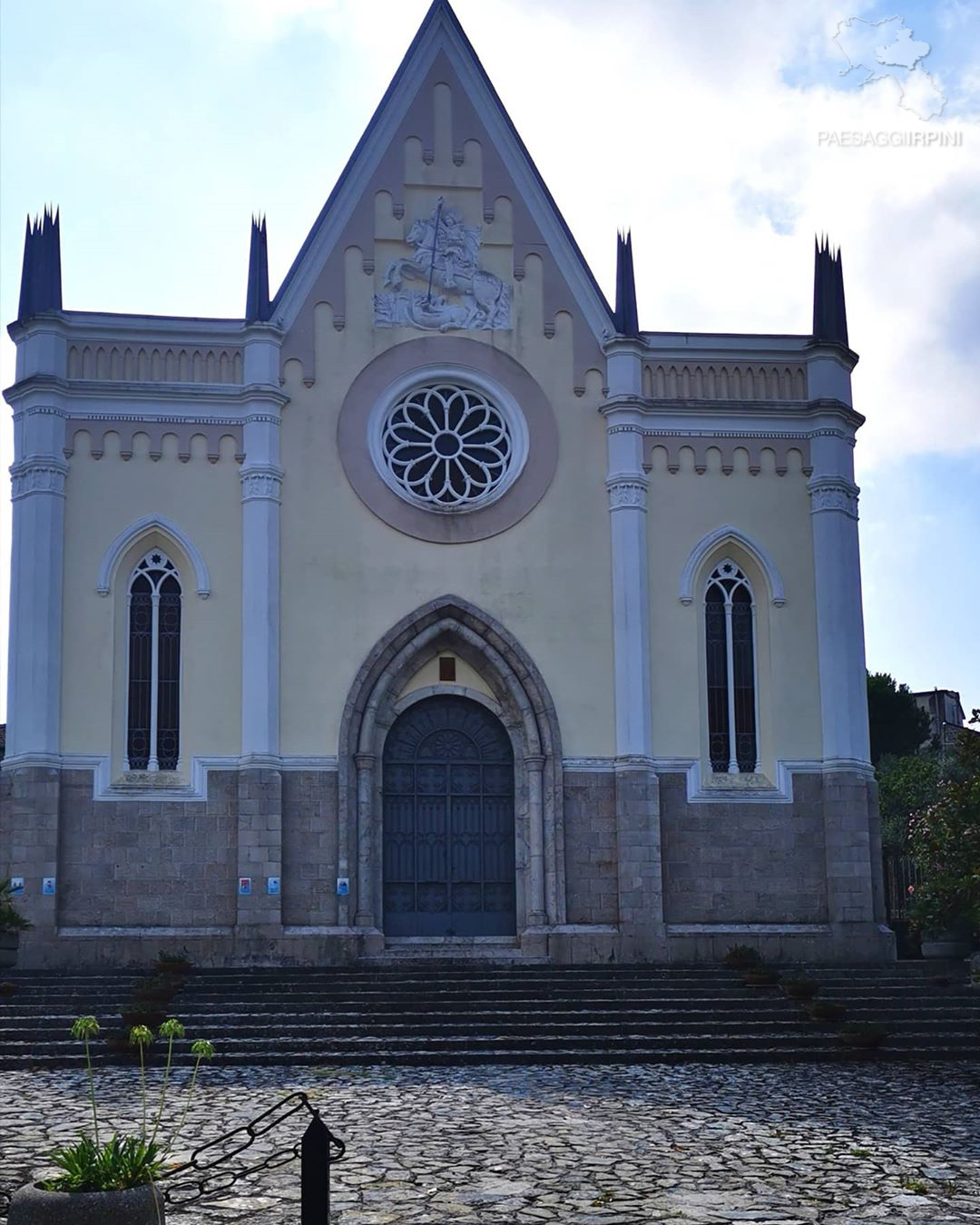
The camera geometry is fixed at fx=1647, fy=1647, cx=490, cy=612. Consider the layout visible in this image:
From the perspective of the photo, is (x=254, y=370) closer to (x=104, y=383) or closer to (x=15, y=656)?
(x=104, y=383)

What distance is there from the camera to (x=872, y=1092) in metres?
16.8

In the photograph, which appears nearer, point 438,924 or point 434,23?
point 438,924

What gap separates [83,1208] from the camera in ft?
25.6

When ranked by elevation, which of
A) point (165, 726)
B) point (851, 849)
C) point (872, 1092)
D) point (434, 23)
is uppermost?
point (434, 23)

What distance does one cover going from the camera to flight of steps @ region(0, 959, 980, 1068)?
19312mm

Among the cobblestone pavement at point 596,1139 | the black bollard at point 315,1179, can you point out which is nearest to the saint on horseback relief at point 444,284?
the cobblestone pavement at point 596,1139

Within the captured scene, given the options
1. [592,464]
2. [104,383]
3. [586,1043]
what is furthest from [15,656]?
[586,1043]

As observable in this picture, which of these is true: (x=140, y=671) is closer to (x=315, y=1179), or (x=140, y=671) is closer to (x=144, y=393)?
(x=144, y=393)

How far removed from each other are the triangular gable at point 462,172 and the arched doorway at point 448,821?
6.67 m

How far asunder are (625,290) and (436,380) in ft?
12.5

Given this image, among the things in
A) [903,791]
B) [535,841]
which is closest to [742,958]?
[535,841]

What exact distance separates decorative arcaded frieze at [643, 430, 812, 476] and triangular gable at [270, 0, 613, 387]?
6.27 ft

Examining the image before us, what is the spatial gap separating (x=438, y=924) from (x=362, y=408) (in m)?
9.00

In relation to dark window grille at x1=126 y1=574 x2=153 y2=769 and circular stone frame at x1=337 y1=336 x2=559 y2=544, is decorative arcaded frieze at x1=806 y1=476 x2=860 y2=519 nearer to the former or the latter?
circular stone frame at x1=337 y1=336 x2=559 y2=544
